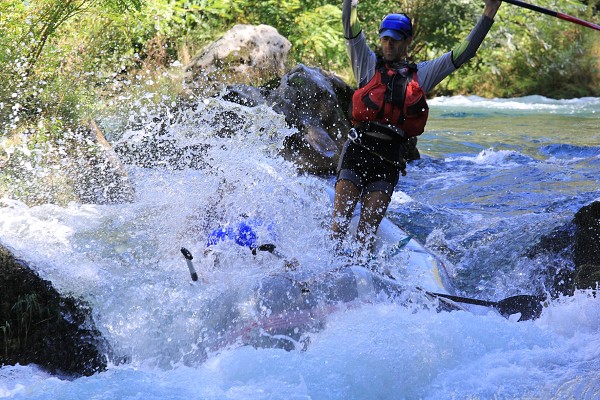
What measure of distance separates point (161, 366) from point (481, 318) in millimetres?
1399

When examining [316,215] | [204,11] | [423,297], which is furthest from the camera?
[204,11]

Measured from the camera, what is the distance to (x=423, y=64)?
4.18 metres

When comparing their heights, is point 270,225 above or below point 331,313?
above

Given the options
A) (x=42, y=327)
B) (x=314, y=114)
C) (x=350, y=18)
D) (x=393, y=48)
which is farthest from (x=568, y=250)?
(x=314, y=114)

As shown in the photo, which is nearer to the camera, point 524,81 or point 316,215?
point 316,215

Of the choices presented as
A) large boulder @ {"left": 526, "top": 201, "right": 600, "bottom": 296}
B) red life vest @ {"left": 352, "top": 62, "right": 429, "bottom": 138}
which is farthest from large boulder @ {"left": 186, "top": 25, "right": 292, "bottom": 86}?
red life vest @ {"left": 352, "top": 62, "right": 429, "bottom": 138}

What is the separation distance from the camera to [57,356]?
344cm

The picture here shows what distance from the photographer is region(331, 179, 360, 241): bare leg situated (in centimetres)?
396

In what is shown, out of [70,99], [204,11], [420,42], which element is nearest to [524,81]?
[420,42]

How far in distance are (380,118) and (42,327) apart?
6.24 ft

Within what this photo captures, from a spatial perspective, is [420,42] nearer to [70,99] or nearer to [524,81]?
[524,81]

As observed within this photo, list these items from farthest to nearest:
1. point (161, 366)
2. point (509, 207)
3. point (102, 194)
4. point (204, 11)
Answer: point (204, 11) < point (509, 207) < point (102, 194) < point (161, 366)

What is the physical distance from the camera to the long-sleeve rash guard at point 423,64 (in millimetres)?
3957

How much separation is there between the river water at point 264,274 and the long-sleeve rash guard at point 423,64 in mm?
838
